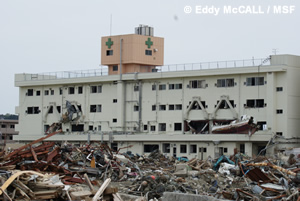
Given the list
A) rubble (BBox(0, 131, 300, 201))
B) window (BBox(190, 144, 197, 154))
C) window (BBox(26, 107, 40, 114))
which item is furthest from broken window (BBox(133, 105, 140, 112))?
rubble (BBox(0, 131, 300, 201))

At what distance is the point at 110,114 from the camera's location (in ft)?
197

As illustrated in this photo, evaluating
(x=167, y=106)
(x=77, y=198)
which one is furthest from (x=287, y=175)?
(x=167, y=106)

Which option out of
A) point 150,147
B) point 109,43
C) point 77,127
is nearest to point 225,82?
point 150,147

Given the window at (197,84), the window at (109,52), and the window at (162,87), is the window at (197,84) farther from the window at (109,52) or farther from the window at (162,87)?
the window at (109,52)

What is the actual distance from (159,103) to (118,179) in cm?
2897

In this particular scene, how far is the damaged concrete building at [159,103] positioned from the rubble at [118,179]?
53.1 ft

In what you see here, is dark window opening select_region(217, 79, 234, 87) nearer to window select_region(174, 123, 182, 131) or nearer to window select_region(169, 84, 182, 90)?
window select_region(169, 84, 182, 90)

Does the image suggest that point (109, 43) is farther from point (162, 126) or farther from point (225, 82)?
point (225, 82)

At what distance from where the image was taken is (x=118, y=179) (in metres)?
28.7

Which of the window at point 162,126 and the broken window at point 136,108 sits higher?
the broken window at point 136,108

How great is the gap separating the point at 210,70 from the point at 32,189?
34548mm

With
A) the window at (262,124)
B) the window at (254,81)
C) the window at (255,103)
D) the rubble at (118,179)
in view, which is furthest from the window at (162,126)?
the rubble at (118,179)

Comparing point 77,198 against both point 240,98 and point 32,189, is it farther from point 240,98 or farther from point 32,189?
point 240,98

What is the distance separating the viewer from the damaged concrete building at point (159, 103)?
2021 inches
